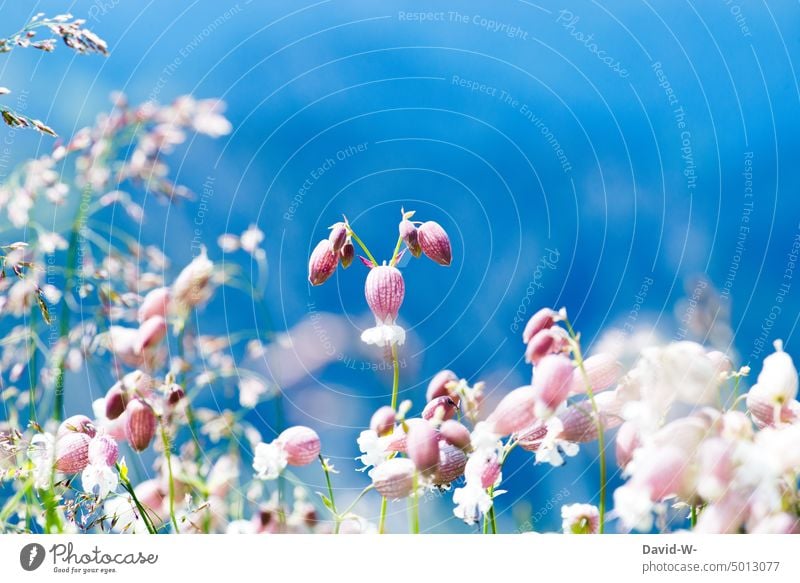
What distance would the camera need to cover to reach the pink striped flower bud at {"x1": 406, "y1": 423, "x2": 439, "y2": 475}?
0.55 metres

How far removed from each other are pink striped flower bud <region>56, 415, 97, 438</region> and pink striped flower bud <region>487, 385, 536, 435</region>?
363 mm

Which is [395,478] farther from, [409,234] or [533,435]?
[409,234]

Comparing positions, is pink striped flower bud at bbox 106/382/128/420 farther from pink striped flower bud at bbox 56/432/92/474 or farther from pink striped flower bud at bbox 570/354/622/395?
pink striped flower bud at bbox 570/354/622/395

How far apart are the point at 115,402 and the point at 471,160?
49cm

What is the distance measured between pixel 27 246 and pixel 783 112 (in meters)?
0.90

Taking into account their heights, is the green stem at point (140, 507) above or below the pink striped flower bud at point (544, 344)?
below

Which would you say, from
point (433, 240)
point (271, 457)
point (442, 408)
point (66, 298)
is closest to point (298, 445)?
point (271, 457)

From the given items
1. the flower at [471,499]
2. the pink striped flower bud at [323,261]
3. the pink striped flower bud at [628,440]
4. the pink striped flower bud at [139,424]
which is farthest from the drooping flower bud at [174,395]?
the pink striped flower bud at [628,440]

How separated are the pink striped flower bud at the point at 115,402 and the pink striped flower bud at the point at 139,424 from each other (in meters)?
0.02

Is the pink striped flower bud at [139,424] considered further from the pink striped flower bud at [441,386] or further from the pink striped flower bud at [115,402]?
the pink striped flower bud at [441,386]

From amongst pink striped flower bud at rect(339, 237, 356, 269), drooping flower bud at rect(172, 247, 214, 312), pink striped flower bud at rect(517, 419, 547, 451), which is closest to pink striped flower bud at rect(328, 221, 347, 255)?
pink striped flower bud at rect(339, 237, 356, 269)
